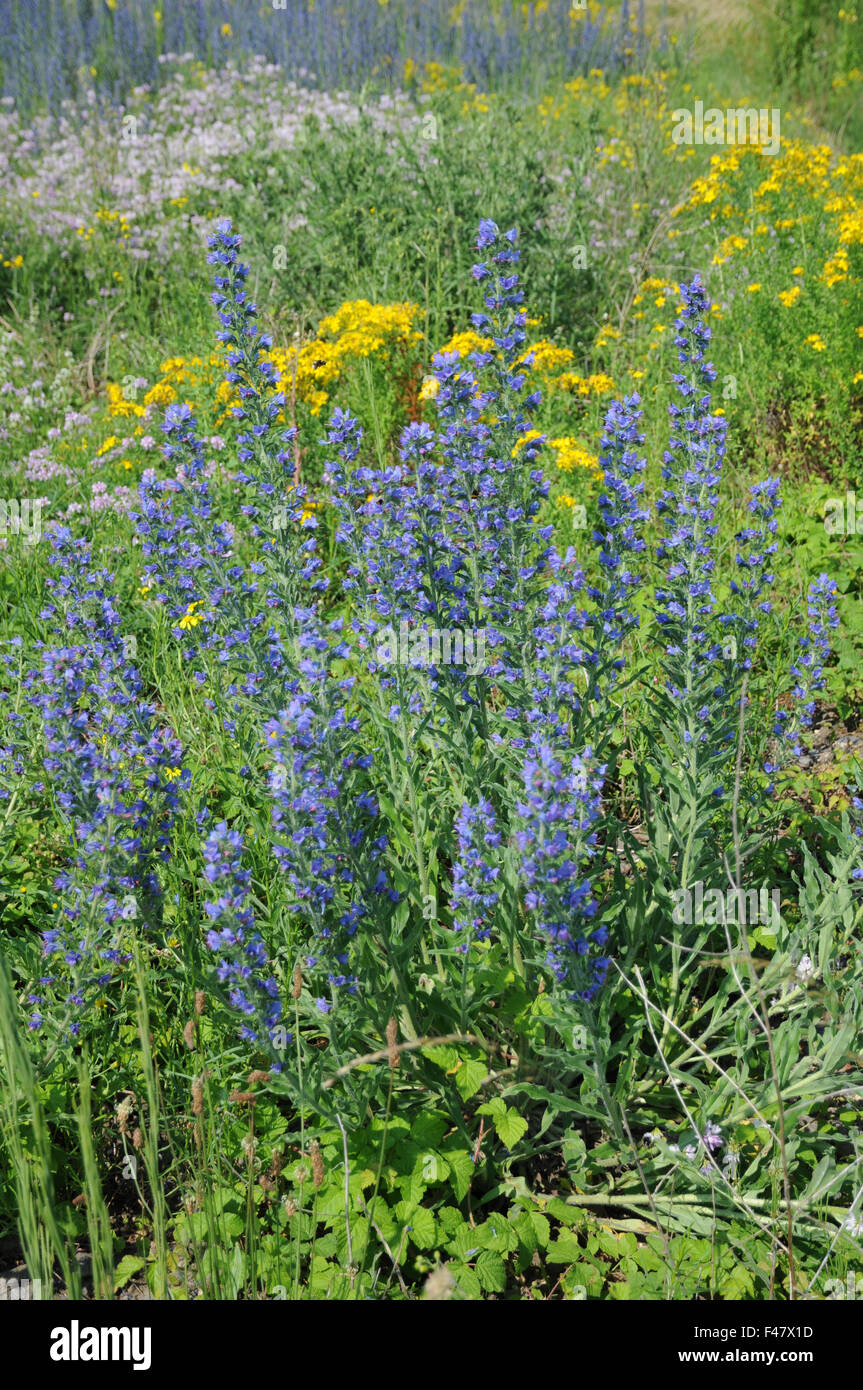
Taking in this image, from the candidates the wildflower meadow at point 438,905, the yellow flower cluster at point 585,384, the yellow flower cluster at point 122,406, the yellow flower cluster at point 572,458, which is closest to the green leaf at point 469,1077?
the wildflower meadow at point 438,905

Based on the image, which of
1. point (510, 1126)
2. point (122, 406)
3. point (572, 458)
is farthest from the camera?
point (122, 406)

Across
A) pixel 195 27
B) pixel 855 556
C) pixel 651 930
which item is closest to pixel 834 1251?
pixel 651 930

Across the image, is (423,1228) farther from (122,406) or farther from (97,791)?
(122,406)

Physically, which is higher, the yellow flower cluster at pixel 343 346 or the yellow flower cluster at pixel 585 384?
the yellow flower cluster at pixel 343 346

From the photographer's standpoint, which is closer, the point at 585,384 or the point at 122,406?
the point at 122,406

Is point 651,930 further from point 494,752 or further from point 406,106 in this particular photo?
point 406,106

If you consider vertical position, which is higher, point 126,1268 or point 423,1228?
point 423,1228

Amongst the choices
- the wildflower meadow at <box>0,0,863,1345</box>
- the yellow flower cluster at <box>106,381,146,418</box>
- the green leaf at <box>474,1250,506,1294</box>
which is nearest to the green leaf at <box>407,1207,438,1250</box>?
the wildflower meadow at <box>0,0,863,1345</box>

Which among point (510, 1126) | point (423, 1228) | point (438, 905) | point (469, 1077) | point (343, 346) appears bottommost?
point (423, 1228)

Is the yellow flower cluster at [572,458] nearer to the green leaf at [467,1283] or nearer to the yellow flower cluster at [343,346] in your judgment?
the yellow flower cluster at [343,346]

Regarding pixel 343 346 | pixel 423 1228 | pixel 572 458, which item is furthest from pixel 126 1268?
pixel 343 346

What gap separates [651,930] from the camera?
2.77 m

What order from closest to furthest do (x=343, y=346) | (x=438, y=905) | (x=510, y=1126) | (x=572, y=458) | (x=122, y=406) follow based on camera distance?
1. (x=510, y=1126)
2. (x=438, y=905)
3. (x=572, y=458)
4. (x=343, y=346)
5. (x=122, y=406)

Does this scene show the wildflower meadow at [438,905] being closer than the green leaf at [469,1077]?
Yes
